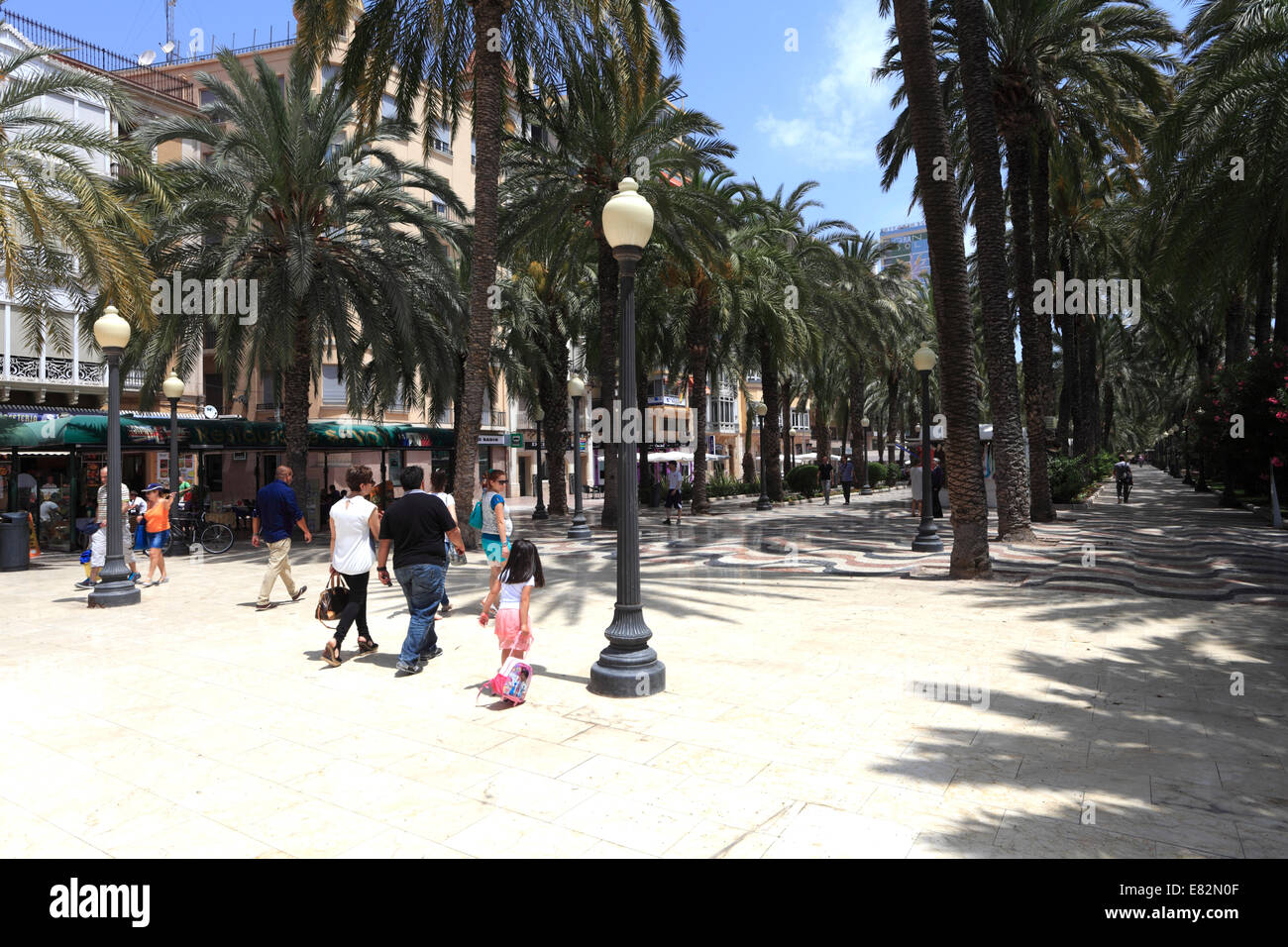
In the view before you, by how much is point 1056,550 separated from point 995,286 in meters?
4.92

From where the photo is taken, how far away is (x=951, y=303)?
11727mm

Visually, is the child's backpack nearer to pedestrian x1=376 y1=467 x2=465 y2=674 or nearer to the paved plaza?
the paved plaza

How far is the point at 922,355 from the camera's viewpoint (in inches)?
619

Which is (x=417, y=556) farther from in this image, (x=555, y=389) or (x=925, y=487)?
(x=555, y=389)

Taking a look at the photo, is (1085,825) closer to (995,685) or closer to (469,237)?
(995,685)

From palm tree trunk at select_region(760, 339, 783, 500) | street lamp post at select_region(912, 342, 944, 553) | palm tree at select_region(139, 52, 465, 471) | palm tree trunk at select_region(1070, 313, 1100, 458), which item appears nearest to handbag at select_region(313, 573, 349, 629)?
palm tree at select_region(139, 52, 465, 471)

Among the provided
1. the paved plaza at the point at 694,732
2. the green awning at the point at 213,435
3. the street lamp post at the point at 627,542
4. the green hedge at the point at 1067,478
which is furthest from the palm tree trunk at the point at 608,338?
the green hedge at the point at 1067,478

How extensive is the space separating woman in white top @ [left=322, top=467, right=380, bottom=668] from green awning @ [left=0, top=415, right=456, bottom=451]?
41.7 ft

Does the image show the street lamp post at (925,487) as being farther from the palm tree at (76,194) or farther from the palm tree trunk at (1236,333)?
the palm tree trunk at (1236,333)

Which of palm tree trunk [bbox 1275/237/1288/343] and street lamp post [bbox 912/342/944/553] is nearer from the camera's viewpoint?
street lamp post [bbox 912/342/944/553]

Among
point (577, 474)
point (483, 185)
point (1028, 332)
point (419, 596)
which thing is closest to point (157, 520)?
point (419, 596)

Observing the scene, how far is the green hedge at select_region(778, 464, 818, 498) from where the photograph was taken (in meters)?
33.6

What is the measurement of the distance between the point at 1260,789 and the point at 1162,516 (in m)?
20.2

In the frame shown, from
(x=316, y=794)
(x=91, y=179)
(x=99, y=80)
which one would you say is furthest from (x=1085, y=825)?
(x=99, y=80)
